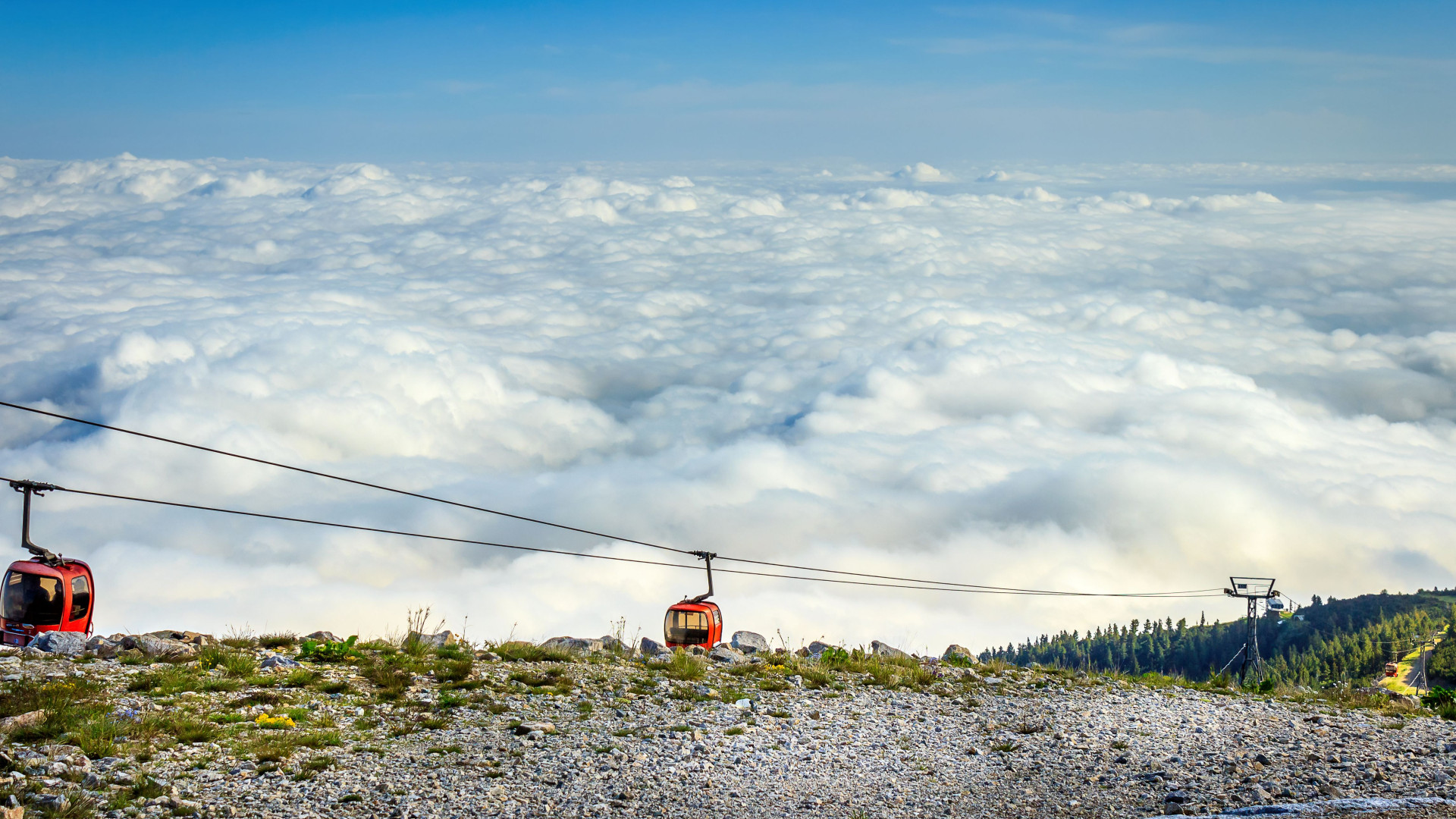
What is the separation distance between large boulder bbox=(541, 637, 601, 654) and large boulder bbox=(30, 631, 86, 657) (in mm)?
7895

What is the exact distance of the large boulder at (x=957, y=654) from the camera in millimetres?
20703

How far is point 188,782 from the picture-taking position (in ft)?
34.5

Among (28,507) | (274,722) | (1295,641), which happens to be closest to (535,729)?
(274,722)

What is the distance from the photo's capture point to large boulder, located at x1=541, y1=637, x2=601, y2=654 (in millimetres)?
18980

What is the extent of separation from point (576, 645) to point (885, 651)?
6979 millimetres

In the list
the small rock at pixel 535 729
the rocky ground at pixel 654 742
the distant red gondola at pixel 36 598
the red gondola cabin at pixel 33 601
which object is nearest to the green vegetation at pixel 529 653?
the rocky ground at pixel 654 742

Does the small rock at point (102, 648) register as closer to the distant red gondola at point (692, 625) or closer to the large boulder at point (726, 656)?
the large boulder at point (726, 656)

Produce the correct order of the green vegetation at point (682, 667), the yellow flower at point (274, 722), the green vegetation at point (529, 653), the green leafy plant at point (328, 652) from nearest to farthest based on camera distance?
the yellow flower at point (274, 722) < the green leafy plant at point (328, 652) < the green vegetation at point (682, 667) < the green vegetation at point (529, 653)

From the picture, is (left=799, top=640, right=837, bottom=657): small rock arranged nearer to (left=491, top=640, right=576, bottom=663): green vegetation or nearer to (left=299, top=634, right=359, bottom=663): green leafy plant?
(left=491, top=640, right=576, bottom=663): green vegetation

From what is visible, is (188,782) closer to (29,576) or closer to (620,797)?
(620,797)

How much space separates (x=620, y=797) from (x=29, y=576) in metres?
16.6

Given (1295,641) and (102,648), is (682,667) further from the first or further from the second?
(1295,641)

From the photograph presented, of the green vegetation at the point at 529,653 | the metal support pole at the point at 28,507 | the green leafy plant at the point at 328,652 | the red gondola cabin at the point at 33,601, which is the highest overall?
the metal support pole at the point at 28,507

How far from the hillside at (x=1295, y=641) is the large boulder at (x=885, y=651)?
4039 inches
